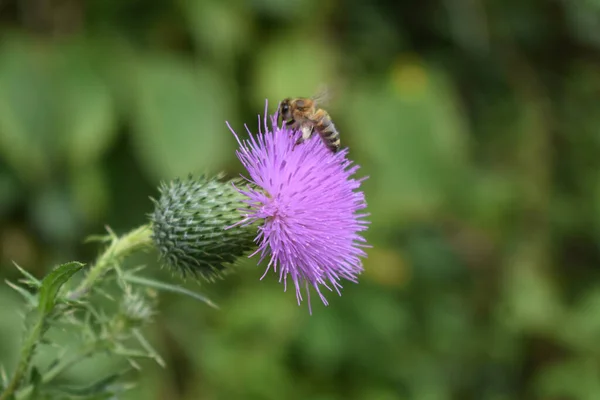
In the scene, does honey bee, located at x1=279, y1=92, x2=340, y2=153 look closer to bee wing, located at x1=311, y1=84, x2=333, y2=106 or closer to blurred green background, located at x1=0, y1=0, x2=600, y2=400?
bee wing, located at x1=311, y1=84, x2=333, y2=106

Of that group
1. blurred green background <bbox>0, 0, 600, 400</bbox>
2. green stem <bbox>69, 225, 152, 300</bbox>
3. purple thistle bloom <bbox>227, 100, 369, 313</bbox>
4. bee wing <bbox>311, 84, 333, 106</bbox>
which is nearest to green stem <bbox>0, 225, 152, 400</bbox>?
green stem <bbox>69, 225, 152, 300</bbox>

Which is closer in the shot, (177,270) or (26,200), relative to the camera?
(177,270)

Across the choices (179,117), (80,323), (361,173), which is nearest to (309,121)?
(80,323)

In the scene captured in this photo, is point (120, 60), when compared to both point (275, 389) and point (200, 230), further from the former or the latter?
point (200, 230)

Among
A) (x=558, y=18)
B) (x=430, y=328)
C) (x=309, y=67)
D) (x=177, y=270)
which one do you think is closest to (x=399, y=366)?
(x=430, y=328)

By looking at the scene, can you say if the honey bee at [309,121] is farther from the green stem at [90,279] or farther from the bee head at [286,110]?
the green stem at [90,279]
